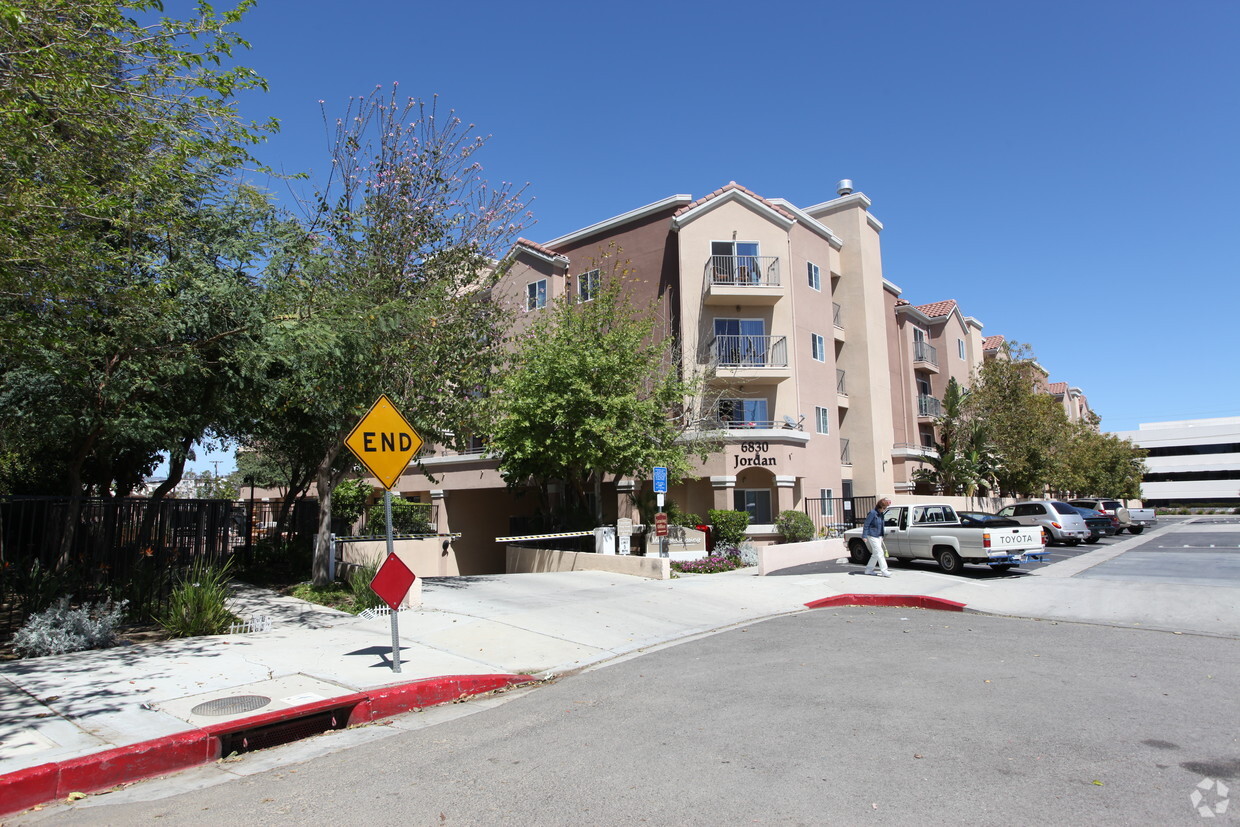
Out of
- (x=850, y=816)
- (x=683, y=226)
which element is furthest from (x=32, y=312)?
(x=683, y=226)

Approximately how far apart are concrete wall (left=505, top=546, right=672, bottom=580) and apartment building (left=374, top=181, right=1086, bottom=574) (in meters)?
4.35

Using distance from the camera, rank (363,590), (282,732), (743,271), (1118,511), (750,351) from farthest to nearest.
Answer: (1118,511) → (750,351) → (743,271) → (363,590) → (282,732)

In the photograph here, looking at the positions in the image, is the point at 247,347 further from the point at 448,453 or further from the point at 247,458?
the point at 247,458

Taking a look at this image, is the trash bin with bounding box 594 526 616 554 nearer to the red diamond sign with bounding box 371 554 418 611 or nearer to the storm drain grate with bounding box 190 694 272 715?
the red diamond sign with bounding box 371 554 418 611

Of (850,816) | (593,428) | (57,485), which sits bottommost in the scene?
(850,816)

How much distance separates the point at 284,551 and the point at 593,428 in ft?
25.7

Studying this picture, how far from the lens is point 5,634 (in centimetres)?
993

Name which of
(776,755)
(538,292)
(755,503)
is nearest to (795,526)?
(755,503)

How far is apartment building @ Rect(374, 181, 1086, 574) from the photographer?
89.3ft

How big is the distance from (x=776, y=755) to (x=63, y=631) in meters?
8.40

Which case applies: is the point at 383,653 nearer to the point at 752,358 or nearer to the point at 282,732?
the point at 282,732

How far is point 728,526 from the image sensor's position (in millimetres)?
23906

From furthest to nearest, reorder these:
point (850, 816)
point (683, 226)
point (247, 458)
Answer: point (247, 458), point (683, 226), point (850, 816)

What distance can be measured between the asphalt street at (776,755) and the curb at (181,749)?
0.74 feet
